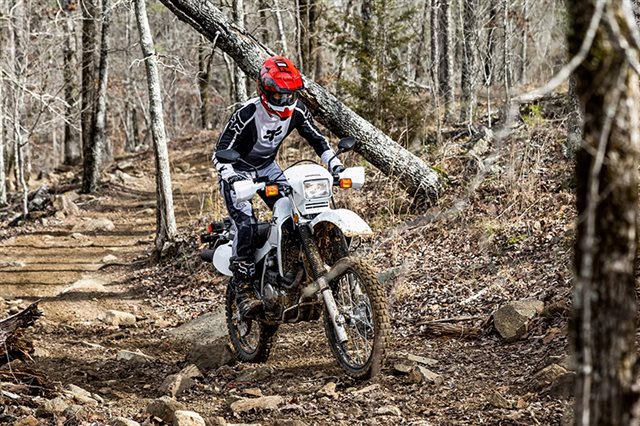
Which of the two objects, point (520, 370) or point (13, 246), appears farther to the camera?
point (13, 246)

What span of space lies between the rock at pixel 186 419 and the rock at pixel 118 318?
398 cm

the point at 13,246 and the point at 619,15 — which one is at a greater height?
the point at 619,15

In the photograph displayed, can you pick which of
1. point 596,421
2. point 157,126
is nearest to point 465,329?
point 596,421

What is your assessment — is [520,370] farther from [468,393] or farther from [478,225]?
[478,225]

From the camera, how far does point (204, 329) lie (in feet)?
25.2

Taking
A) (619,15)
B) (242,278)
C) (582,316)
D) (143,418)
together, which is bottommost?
(143,418)

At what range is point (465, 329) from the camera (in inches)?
249

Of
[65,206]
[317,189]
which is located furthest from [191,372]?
[65,206]

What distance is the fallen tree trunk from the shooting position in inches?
352

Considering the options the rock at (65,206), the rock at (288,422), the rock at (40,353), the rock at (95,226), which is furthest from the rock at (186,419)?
the rock at (65,206)

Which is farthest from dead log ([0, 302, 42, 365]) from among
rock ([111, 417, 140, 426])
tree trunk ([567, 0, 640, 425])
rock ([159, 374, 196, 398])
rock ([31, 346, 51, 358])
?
tree trunk ([567, 0, 640, 425])

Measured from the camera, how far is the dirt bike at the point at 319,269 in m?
5.20

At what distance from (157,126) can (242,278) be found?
5209 millimetres

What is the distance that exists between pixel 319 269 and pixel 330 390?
90cm
